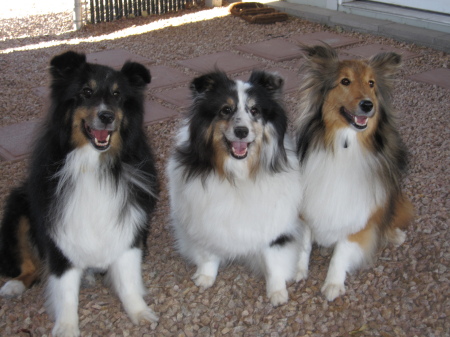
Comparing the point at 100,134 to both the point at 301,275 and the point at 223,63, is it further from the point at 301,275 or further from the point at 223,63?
the point at 223,63

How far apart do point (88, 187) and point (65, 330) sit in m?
0.79

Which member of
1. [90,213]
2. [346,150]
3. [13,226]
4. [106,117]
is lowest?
[13,226]

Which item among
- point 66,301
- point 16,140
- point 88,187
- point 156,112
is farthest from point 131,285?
point 156,112

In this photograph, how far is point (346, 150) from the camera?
10.2 ft

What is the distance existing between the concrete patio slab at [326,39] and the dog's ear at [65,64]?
17.8ft

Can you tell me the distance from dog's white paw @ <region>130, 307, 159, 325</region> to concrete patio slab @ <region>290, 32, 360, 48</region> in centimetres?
546

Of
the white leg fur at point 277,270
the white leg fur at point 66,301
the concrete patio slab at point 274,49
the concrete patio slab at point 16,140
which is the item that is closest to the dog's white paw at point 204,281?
the white leg fur at point 277,270

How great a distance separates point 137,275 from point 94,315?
0.33 metres

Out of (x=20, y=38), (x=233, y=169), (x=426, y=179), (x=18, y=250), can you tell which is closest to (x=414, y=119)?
(x=426, y=179)

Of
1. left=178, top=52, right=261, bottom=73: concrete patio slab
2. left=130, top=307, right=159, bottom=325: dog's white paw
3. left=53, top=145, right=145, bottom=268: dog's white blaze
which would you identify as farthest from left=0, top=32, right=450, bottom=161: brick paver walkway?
left=130, top=307, right=159, bottom=325: dog's white paw

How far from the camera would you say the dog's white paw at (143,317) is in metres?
3.06

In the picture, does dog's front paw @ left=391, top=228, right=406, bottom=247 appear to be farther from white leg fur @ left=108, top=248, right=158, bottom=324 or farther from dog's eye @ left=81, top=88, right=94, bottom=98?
dog's eye @ left=81, top=88, right=94, bottom=98

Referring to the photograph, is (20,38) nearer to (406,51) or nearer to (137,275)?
(406,51)

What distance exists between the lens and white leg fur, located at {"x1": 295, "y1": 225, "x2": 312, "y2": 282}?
3.46 m
